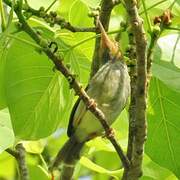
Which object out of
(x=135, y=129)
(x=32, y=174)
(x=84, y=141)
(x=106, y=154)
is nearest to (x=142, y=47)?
(x=135, y=129)

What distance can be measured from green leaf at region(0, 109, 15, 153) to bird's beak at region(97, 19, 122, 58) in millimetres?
663

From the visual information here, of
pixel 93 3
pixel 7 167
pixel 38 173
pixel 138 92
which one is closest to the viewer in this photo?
pixel 138 92

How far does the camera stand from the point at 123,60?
11.2ft

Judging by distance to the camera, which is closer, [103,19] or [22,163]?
[103,19]

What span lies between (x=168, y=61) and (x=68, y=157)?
74 cm

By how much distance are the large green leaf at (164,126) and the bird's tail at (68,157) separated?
14.3 inches

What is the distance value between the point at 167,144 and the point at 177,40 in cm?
64

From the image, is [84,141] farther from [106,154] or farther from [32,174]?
[106,154]

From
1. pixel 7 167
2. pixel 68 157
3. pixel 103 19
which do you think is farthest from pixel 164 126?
pixel 7 167

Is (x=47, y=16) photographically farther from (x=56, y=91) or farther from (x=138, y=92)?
(x=138, y=92)

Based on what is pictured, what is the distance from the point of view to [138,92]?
8.37ft

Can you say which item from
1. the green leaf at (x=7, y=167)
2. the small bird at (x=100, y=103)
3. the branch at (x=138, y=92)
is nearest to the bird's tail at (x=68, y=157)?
the small bird at (x=100, y=103)

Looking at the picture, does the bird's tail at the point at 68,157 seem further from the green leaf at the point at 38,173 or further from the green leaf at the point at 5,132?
the green leaf at the point at 38,173

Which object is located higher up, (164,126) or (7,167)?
(164,126)
